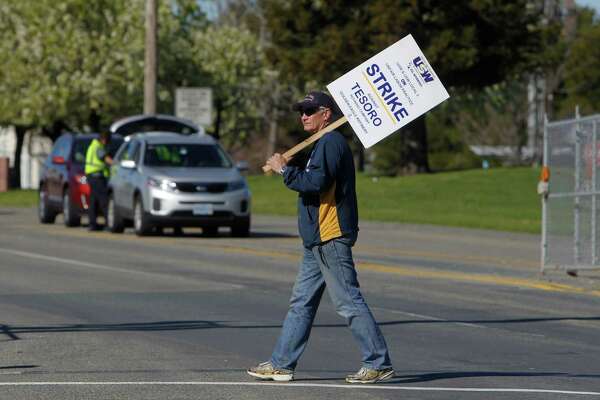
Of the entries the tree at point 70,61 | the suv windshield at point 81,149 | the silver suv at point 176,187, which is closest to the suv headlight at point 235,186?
the silver suv at point 176,187

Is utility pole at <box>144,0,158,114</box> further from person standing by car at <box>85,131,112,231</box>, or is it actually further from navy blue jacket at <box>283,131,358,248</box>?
navy blue jacket at <box>283,131,358,248</box>

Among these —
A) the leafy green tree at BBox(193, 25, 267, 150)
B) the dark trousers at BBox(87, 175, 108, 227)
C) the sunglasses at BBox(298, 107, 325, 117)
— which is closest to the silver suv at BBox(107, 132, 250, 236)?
the dark trousers at BBox(87, 175, 108, 227)

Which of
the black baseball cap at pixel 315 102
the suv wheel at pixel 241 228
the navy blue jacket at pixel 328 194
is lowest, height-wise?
the suv wheel at pixel 241 228

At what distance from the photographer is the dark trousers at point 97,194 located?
28281 millimetres

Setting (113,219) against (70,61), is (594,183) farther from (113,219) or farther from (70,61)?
(70,61)

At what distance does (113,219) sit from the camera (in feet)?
92.1

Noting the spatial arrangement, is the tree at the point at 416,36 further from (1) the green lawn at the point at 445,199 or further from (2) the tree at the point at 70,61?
(2) the tree at the point at 70,61

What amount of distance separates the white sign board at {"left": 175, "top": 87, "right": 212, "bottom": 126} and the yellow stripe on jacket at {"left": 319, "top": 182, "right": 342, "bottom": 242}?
25762mm

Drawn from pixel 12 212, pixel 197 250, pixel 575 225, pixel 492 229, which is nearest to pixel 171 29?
pixel 12 212

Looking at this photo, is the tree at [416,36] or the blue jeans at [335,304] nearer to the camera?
the blue jeans at [335,304]

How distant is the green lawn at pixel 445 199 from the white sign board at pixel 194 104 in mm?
3322

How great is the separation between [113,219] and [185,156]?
6.21ft

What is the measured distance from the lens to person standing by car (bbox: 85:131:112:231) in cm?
2836

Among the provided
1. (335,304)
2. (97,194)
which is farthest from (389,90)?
(97,194)
